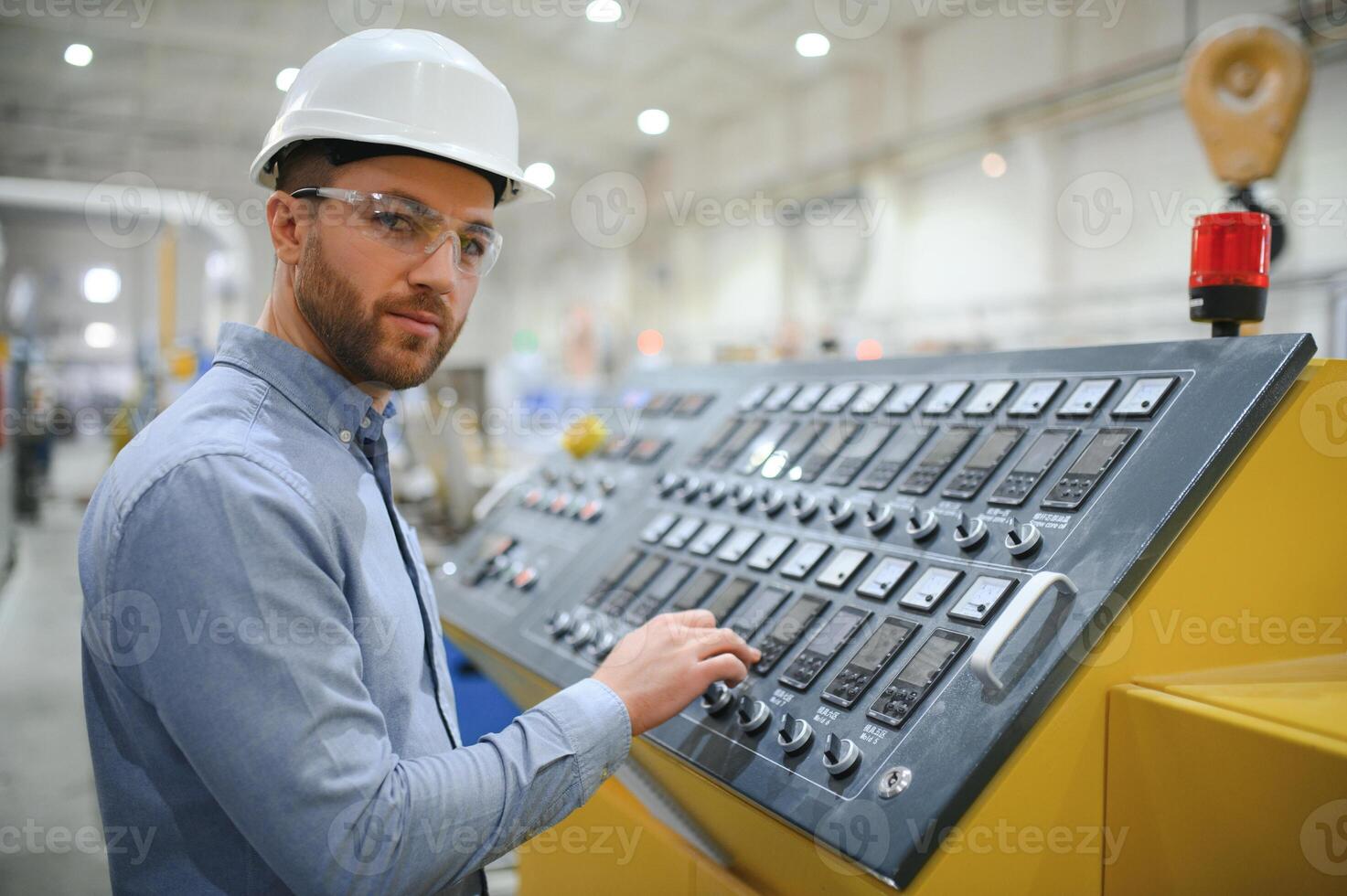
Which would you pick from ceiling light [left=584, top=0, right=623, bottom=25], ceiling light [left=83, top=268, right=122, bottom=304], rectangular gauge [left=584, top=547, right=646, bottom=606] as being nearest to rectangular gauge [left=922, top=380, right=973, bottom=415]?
rectangular gauge [left=584, top=547, right=646, bottom=606]

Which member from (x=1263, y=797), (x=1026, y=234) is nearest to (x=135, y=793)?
(x=1263, y=797)

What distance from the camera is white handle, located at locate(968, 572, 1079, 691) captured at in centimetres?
102

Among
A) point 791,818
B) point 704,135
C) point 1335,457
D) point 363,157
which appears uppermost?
point 704,135

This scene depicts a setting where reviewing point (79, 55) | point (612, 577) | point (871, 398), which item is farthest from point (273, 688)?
point (79, 55)

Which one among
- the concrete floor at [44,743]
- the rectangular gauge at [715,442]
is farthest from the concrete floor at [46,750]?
the rectangular gauge at [715,442]

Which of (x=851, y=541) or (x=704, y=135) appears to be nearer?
(x=851, y=541)

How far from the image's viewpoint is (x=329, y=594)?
989mm

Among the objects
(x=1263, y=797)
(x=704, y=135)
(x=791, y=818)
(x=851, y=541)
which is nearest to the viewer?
(x=1263, y=797)

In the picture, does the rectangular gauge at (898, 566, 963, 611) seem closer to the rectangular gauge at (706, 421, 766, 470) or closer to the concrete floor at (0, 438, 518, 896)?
the rectangular gauge at (706, 421, 766, 470)

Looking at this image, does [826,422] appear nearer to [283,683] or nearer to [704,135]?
[283,683]

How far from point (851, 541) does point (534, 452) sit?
9.24m

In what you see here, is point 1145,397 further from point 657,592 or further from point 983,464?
point 657,592

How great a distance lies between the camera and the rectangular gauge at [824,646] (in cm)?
132

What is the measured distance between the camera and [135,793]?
1042 mm
